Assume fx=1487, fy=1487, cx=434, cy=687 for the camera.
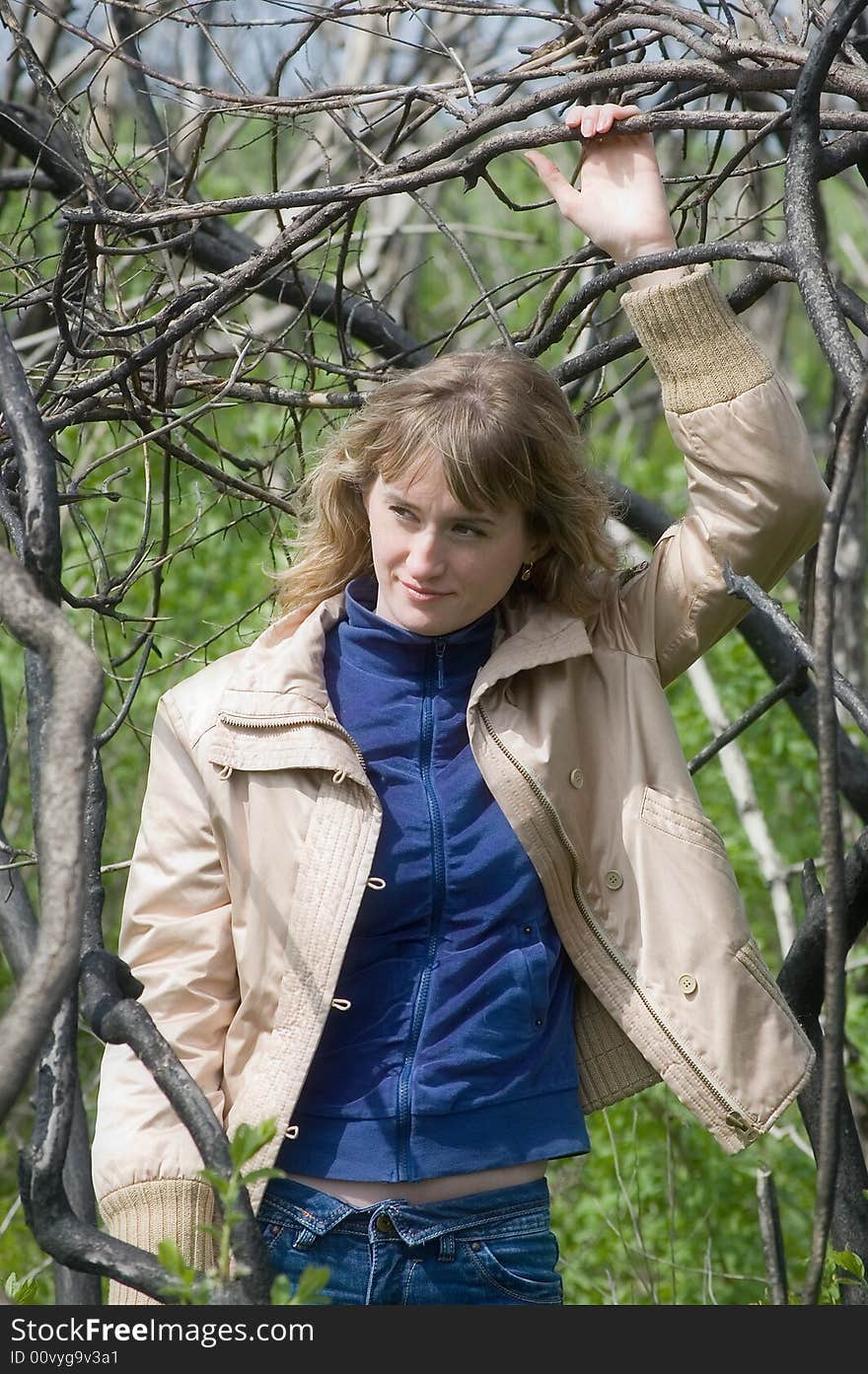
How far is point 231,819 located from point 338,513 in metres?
0.47

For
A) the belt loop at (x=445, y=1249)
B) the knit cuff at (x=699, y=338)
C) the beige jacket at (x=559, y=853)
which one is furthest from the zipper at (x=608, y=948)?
the knit cuff at (x=699, y=338)

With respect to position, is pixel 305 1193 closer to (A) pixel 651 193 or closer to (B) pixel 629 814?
(B) pixel 629 814

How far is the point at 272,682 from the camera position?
1942mm

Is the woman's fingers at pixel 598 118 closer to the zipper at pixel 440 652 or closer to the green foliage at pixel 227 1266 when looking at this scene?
the zipper at pixel 440 652

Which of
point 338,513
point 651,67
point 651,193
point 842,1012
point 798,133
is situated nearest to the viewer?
point 842,1012

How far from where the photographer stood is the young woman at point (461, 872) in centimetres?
182

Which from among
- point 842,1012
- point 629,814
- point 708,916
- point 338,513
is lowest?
point 842,1012

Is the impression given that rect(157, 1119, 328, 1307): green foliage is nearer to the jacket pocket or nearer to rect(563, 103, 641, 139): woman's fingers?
the jacket pocket

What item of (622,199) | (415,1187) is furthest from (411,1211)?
(622,199)

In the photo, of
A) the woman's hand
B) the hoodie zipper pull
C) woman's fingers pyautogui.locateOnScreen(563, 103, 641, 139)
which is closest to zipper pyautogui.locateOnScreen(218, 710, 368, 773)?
the hoodie zipper pull

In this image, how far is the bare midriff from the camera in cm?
182

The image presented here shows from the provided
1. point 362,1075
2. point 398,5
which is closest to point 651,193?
point 398,5

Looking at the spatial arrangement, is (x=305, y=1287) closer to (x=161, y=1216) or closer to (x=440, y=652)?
(x=161, y=1216)

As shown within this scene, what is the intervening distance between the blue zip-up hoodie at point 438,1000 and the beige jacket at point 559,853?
0.15ft
